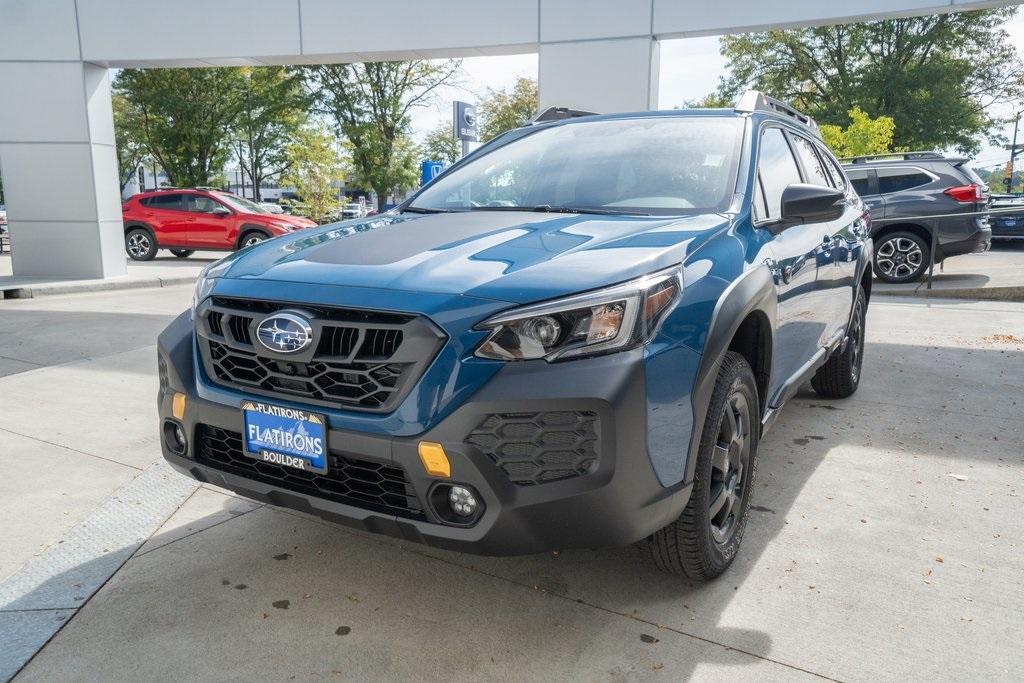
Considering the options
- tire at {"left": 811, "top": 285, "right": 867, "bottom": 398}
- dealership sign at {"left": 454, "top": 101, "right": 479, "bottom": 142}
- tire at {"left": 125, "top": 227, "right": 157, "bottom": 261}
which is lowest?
tire at {"left": 125, "top": 227, "right": 157, "bottom": 261}

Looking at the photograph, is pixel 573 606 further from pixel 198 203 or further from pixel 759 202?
pixel 198 203

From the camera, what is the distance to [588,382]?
82.6 inches

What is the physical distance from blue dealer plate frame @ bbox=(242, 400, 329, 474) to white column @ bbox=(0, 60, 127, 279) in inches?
441

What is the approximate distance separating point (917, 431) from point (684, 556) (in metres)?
2.70

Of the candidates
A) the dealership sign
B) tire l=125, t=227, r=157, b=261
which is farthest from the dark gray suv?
tire l=125, t=227, r=157, b=261

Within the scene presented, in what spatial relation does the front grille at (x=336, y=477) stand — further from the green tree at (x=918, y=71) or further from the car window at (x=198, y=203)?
the green tree at (x=918, y=71)

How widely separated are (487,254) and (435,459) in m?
0.69

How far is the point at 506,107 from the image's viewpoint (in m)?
45.9

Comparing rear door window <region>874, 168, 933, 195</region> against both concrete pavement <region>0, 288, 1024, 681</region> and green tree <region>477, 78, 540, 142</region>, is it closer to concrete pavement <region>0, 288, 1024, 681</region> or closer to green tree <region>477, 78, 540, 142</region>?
concrete pavement <region>0, 288, 1024, 681</region>

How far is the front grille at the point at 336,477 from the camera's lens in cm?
228

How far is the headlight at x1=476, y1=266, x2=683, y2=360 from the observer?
2146 mm

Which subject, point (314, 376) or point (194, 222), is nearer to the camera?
point (314, 376)

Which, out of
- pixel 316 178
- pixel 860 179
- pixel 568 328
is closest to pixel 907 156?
pixel 860 179

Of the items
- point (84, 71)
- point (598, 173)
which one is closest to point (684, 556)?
point (598, 173)
